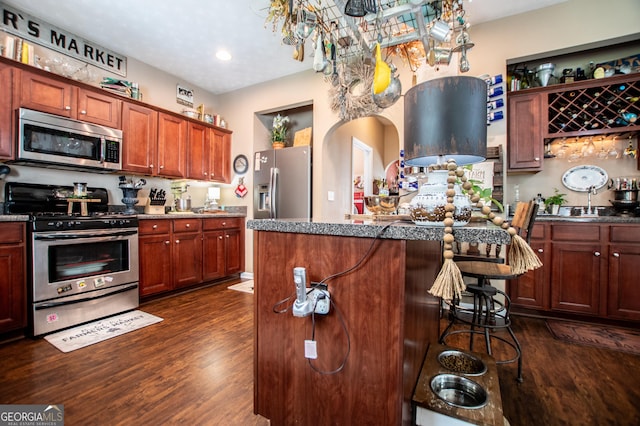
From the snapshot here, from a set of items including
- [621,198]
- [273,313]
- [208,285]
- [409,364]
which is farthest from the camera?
[208,285]

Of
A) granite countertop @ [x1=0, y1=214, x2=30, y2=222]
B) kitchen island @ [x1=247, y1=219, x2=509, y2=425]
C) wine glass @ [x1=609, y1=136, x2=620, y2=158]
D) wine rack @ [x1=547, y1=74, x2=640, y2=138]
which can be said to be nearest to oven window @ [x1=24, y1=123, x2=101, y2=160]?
granite countertop @ [x1=0, y1=214, x2=30, y2=222]

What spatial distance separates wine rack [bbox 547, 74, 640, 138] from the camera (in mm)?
2562

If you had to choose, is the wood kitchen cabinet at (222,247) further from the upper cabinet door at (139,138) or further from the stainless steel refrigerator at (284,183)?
the upper cabinet door at (139,138)

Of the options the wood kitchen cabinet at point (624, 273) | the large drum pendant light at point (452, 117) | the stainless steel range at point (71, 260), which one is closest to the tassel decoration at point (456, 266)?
the large drum pendant light at point (452, 117)

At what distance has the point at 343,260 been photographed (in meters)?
1.03

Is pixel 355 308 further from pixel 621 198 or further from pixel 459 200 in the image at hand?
pixel 621 198

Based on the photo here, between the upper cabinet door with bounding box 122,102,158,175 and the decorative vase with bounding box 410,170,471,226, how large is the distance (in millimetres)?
3335

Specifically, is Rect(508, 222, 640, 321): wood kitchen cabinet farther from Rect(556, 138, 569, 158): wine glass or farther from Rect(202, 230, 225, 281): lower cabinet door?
Rect(202, 230, 225, 281): lower cabinet door

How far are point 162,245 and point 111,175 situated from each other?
3.47ft

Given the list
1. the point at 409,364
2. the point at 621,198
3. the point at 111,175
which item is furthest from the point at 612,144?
the point at 111,175

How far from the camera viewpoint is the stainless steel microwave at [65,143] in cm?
245

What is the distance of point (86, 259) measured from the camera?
2543 mm

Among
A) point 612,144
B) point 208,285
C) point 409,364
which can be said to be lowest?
point 208,285

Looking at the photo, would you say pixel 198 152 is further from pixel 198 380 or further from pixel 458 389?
pixel 458 389
